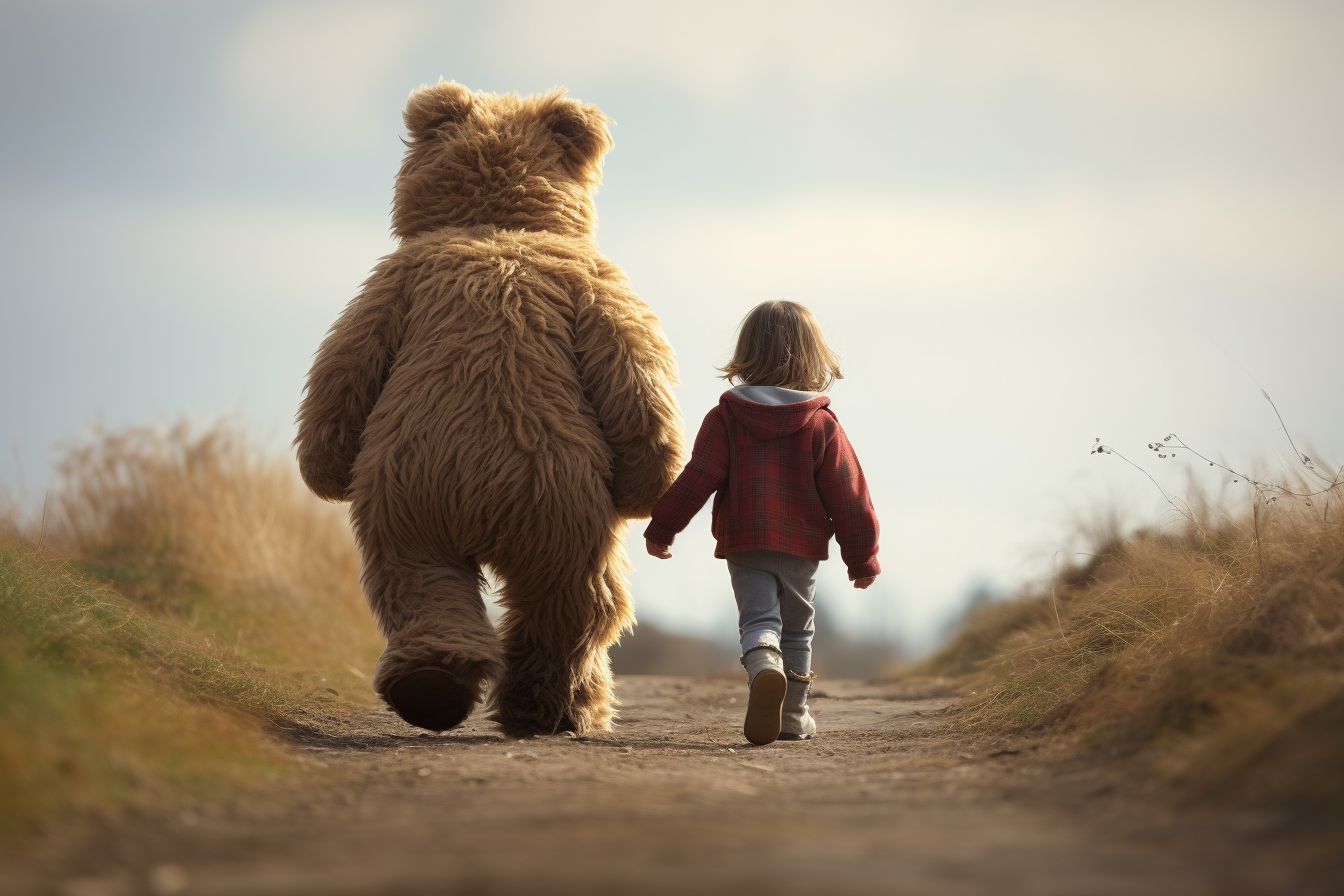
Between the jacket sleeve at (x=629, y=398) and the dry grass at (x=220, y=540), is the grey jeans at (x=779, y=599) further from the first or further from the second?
the dry grass at (x=220, y=540)

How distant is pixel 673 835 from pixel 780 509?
2412mm

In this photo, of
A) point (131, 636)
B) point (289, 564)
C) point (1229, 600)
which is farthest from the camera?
point (289, 564)

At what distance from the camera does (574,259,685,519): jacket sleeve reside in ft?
15.1

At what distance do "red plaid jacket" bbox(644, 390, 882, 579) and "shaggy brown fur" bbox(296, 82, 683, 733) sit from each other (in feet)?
0.44

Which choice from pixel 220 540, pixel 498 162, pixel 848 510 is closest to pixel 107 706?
pixel 848 510

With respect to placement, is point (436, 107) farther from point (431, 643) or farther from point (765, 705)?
point (765, 705)

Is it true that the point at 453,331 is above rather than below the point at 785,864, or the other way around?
above

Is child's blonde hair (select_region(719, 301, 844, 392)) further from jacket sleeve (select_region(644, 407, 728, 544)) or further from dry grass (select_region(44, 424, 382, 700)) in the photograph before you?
dry grass (select_region(44, 424, 382, 700))

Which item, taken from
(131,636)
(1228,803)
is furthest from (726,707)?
(1228,803)

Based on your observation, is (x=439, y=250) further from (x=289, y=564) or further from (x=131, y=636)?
(x=289, y=564)

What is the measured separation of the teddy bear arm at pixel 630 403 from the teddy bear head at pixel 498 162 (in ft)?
2.21

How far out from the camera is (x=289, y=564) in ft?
30.0

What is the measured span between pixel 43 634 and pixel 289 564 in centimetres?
547

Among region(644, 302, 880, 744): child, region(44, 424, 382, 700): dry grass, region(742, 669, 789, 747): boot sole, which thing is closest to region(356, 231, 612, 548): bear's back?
region(644, 302, 880, 744): child
